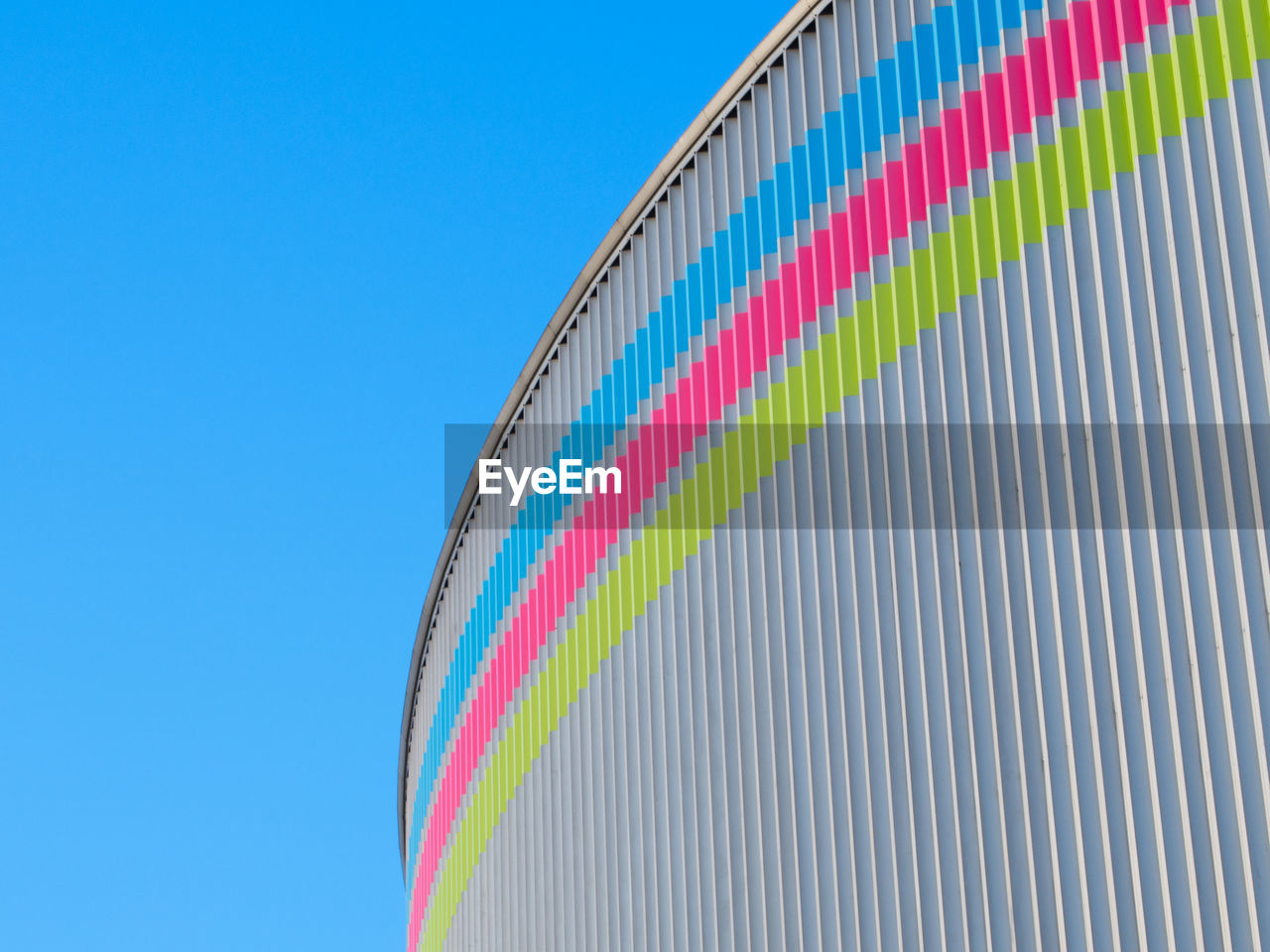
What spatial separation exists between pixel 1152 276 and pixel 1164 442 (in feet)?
2.53

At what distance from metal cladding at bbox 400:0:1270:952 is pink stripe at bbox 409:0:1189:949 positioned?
0.10ft

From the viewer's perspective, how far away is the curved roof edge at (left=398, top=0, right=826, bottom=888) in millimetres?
9812

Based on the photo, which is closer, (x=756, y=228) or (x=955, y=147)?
(x=955, y=147)

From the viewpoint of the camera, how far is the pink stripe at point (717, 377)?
8.31 m

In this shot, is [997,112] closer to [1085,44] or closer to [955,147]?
[955,147]

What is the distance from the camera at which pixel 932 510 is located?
26.6 feet

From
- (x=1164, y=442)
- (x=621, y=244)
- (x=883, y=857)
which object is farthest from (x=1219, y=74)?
(x=621, y=244)

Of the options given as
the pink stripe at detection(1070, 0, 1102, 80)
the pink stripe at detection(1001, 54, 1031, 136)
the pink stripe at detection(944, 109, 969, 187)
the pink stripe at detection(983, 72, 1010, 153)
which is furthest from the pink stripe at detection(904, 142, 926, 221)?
the pink stripe at detection(1070, 0, 1102, 80)

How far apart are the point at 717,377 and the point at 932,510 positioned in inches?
89.8

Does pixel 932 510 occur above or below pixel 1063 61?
below

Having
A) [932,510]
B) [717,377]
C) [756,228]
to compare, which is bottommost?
[932,510]

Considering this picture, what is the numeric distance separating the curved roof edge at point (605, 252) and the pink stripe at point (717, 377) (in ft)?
4.56

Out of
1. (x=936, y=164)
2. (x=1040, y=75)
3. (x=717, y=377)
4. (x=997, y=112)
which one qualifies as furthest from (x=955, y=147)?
(x=717, y=377)

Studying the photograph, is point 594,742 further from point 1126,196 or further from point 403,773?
point 403,773
